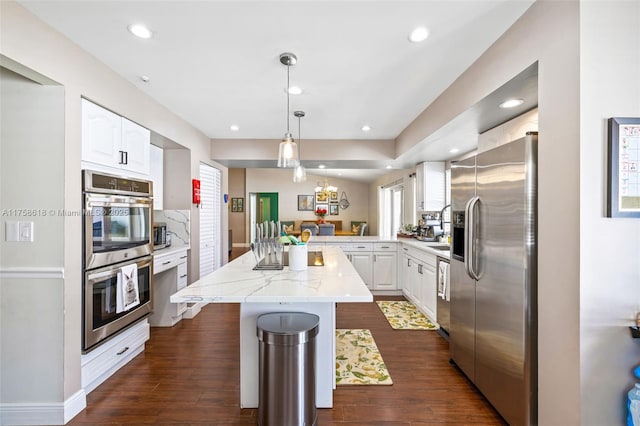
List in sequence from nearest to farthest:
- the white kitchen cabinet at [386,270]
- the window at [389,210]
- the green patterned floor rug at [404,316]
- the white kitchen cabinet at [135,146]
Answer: the white kitchen cabinet at [135,146], the green patterned floor rug at [404,316], the white kitchen cabinet at [386,270], the window at [389,210]

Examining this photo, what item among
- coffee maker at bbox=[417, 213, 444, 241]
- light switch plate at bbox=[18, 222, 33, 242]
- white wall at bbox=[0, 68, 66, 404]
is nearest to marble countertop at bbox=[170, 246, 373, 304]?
white wall at bbox=[0, 68, 66, 404]

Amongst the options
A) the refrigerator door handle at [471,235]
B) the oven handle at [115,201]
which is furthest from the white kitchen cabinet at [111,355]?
the refrigerator door handle at [471,235]

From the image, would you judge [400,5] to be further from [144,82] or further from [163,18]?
[144,82]

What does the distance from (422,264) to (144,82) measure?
139 inches

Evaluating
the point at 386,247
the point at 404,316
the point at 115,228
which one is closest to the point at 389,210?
the point at 386,247

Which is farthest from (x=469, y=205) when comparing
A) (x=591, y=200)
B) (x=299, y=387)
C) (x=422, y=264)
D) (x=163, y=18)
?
(x=163, y=18)

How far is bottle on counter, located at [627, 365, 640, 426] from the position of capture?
1.29 meters

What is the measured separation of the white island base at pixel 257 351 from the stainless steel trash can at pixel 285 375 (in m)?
0.26

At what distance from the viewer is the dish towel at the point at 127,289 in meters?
2.42

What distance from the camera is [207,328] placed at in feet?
11.4

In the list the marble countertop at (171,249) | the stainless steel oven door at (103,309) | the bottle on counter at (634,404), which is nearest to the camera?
the bottle on counter at (634,404)

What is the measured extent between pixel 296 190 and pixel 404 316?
312 inches

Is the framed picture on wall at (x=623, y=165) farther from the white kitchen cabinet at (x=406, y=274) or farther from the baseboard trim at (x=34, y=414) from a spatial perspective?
the baseboard trim at (x=34, y=414)

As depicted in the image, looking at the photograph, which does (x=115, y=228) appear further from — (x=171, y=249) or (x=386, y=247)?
(x=386, y=247)
